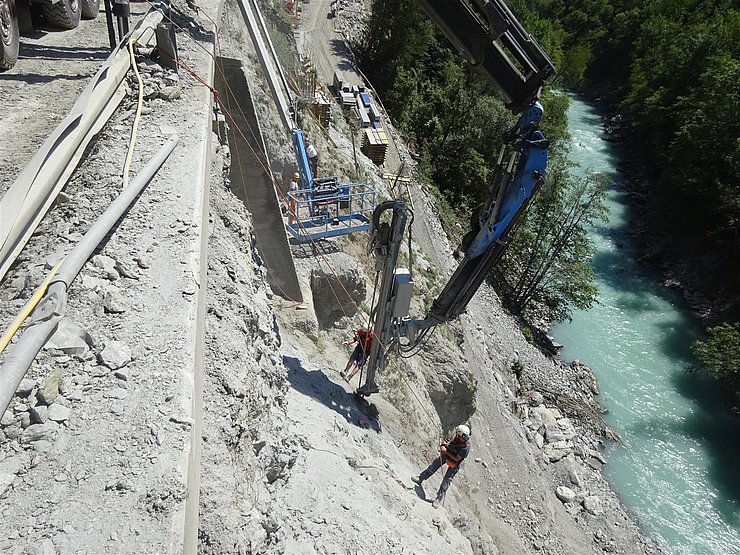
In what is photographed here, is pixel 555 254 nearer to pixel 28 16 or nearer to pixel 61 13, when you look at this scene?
pixel 61 13

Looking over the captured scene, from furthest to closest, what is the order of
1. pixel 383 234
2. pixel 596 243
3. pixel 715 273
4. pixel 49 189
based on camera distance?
pixel 596 243
pixel 715 273
pixel 383 234
pixel 49 189

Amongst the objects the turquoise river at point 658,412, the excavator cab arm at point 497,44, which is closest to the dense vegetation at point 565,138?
the turquoise river at point 658,412

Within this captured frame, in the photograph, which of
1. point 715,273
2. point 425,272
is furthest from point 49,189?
point 715,273

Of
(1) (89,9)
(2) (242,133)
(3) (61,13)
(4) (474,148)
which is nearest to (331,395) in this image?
(2) (242,133)

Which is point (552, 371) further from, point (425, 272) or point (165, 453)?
point (165, 453)

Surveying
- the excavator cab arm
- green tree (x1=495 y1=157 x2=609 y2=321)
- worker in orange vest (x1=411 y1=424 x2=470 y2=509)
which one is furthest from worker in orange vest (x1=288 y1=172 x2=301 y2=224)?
green tree (x1=495 y1=157 x2=609 y2=321)

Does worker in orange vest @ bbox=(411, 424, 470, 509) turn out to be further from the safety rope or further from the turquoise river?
the turquoise river
